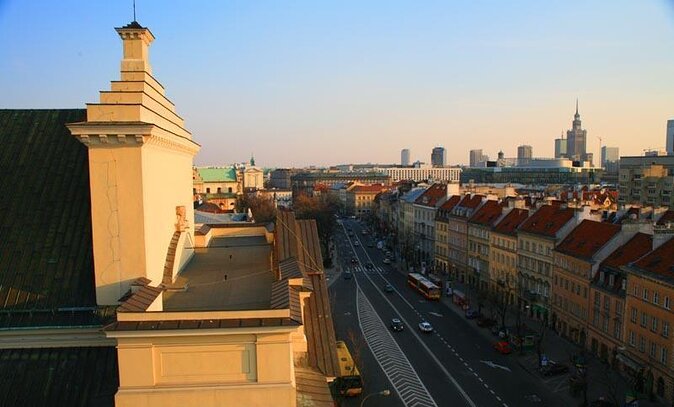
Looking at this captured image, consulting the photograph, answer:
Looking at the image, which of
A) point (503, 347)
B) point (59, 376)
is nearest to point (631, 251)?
Result: point (503, 347)

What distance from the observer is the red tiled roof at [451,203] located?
90537 millimetres

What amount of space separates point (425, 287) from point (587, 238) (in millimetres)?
22607

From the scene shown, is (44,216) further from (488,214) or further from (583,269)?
(488,214)

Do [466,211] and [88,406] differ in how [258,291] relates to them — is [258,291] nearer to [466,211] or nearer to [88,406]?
[88,406]

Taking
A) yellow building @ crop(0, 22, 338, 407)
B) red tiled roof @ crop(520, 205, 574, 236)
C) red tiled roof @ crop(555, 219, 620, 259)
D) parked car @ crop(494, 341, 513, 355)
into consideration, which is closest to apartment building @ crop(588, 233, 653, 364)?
red tiled roof @ crop(555, 219, 620, 259)

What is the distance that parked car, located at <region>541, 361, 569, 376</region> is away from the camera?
44062mm

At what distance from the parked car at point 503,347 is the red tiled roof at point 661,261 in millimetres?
12774

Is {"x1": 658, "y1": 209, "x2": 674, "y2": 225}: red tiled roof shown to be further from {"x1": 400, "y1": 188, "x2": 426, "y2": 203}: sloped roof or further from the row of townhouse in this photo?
{"x1": 400, "y1": 188, "x2": 426, "y2": 203}: sloped roof

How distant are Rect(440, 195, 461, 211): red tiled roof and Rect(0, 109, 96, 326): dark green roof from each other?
75765 mm

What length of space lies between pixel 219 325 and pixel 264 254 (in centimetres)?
1244

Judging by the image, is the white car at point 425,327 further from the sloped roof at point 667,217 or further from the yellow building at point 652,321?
the sloped roof at point 667,217

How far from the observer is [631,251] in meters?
47.7

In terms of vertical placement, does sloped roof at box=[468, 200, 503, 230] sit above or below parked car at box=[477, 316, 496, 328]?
above

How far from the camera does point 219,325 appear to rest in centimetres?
1329
